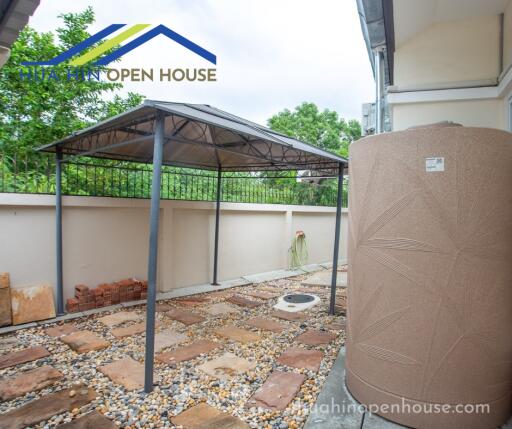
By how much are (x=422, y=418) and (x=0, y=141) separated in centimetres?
918

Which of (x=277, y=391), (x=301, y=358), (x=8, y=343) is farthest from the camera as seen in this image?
(x=8, y=343)

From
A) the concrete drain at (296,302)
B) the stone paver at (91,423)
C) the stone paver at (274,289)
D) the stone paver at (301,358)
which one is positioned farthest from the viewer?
the stone paver at (274,289)

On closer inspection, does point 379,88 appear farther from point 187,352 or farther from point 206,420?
point 206,420

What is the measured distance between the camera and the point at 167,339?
4.57m

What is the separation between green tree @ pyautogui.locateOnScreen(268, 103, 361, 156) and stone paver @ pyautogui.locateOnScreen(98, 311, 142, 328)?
52.9ft

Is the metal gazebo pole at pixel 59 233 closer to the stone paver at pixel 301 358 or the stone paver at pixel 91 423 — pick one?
the stone paver at pixel 91 423

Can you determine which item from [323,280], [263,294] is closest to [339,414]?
[263,294]

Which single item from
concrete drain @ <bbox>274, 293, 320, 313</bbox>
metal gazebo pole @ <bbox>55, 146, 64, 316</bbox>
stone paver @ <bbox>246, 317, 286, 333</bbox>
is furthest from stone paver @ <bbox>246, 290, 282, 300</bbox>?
metal gazebo pole @ <bbox>55, 146, 64, 316</bbox>

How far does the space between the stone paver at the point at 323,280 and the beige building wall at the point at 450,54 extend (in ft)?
16.5

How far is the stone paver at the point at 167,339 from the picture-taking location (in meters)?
Result: 4.35

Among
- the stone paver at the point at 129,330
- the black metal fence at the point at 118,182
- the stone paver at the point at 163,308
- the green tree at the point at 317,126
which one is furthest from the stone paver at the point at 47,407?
the green tree at the point at 317,126

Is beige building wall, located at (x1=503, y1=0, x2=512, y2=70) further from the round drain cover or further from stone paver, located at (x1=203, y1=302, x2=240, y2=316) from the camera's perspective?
stone paver, located at (x1=203, y1=302, x2=240, y2=316)

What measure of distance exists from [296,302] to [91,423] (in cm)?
438

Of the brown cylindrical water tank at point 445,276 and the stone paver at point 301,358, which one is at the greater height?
the brown cylindrical water tank at point 445,276
